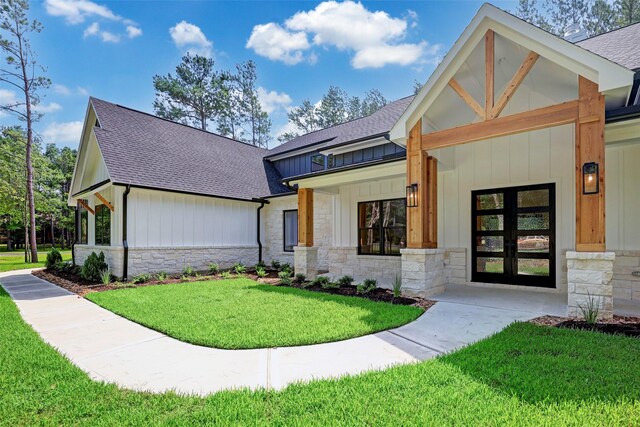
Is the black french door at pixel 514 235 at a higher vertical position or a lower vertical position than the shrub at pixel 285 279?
higher

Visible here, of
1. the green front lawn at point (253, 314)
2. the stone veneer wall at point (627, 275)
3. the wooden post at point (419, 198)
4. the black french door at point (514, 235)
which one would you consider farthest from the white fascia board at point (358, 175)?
the stone veneer wall at point (627, 275)

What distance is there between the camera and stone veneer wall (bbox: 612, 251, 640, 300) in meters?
6.50

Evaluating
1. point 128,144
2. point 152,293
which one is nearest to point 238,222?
point 128,144

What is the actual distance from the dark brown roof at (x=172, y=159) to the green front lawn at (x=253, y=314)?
4.45m

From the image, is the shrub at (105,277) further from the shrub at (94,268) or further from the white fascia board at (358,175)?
the white fascia board at (358,175)

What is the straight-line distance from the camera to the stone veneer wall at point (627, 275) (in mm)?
6496

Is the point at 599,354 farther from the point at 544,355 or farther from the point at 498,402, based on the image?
the point at 498,402

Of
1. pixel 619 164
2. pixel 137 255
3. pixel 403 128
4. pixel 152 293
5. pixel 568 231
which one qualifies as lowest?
pixel 152 293

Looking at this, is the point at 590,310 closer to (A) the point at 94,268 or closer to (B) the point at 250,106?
(A) the point at 94,268

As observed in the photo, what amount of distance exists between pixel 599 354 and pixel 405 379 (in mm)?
2350

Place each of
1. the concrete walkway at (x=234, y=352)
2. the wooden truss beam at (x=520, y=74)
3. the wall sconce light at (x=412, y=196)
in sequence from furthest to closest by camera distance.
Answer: the wall sconce light at (x=412, y=196) < the wooden truss beam at (x=520, y=74) < the concrete walkway at (x=234, y=352)

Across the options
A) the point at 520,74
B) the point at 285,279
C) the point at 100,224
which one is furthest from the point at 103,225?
the point at 520,74

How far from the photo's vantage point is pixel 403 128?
7.17m

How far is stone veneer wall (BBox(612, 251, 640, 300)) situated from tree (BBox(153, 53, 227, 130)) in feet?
96.8
